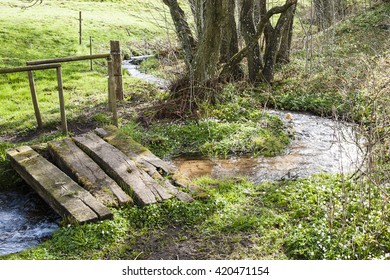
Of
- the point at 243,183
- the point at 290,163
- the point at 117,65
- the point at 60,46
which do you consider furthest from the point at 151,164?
the point at 60,46

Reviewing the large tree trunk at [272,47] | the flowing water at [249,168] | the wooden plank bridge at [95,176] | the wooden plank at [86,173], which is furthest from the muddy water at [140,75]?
the wooden plank at [86,173]

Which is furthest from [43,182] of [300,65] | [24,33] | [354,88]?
[24,33]

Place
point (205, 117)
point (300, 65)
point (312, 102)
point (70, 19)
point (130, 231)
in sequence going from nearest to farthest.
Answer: point (130, 231) → point (205, 117) → point (312, 102) → point (300, 65) → point (70, 19)

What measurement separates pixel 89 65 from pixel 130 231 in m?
14.3

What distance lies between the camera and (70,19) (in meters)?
27.4

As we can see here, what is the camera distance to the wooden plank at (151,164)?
7.36m

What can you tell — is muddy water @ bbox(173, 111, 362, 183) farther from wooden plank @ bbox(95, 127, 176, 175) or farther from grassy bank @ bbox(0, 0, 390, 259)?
wooden plank @ bbox(95, 127, 176, 175)

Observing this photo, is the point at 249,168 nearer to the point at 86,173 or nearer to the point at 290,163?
the point at 290,163

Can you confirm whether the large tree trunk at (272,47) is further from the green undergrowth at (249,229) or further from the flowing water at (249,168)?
the green undergrowth at (249,229)

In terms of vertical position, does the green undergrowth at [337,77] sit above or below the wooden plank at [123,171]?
above

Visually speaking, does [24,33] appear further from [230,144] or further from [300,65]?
[230,144]

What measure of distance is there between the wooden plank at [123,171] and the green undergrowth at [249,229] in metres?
0.24

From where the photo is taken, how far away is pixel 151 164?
8070 mm

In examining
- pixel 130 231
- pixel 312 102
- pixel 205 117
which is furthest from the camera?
pixel 312 102
